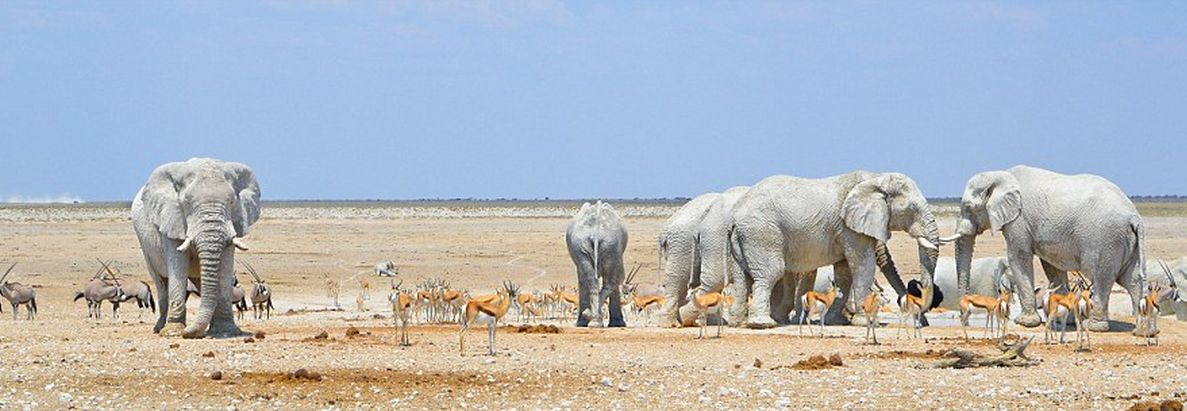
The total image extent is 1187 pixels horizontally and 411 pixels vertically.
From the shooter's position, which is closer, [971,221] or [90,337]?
[90,337]

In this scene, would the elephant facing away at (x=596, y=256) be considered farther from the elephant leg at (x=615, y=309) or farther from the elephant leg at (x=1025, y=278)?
the elephant leg at (x=1025, y=278)

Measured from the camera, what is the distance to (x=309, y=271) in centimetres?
4219

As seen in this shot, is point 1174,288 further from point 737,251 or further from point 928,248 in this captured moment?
point 737,251

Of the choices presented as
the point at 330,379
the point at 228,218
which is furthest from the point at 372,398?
the point at 228,218

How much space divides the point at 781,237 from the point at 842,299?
1.52 m

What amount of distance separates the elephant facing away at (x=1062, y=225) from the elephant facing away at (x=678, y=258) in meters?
3.86

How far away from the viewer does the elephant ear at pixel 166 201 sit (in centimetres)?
2038

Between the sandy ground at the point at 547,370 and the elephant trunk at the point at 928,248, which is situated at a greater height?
the elephant trunk at the point at 928,248

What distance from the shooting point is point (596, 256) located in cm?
2350

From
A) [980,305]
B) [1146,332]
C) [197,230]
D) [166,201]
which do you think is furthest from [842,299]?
Result: [166,201]

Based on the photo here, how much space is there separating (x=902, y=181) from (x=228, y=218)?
30.0 ft

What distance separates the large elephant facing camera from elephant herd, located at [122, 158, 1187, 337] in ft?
0.07

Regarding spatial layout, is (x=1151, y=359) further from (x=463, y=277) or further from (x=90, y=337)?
(x=463, y=277)

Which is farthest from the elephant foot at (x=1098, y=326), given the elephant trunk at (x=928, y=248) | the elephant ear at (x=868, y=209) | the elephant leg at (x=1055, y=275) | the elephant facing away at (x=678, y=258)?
the elephant facing away at (x=678, y=258)
